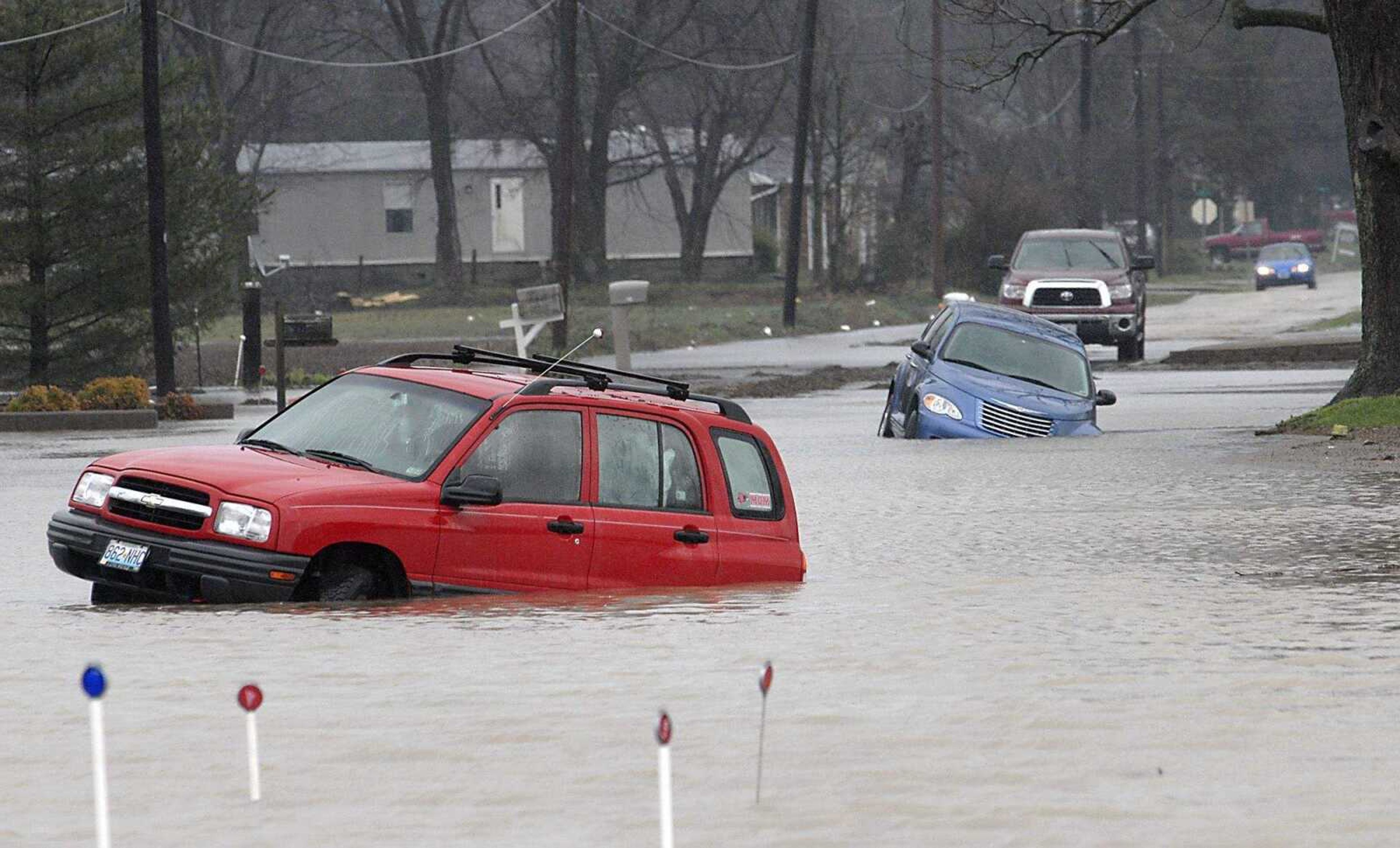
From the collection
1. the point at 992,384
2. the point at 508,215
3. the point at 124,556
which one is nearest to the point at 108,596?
the point at 124,556

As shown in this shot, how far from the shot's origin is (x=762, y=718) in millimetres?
7918

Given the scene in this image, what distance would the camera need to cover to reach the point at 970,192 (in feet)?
225

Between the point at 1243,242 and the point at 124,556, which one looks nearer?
the point at 124,556

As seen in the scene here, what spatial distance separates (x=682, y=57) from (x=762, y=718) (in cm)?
5745

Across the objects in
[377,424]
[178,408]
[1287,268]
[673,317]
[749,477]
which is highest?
[377,424]

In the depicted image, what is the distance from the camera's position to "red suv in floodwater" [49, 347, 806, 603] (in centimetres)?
1038

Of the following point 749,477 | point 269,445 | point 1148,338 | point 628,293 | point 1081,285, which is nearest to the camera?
point 269,445

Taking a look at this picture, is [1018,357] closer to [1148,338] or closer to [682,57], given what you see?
[1148,338]

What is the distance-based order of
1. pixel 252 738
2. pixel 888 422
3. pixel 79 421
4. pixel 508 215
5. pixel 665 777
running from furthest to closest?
pixel 508 215 < pixel 79 421 < pixel 888 422 < pixel 252 738 < pixel 665 777

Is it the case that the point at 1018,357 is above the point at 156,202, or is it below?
below

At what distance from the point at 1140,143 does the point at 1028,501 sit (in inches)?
2707

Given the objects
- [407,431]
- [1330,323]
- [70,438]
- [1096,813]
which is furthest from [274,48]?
[1096,813]

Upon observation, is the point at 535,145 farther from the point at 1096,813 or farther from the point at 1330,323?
the point at 1096,813

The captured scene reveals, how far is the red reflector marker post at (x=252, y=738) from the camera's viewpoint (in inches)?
236
